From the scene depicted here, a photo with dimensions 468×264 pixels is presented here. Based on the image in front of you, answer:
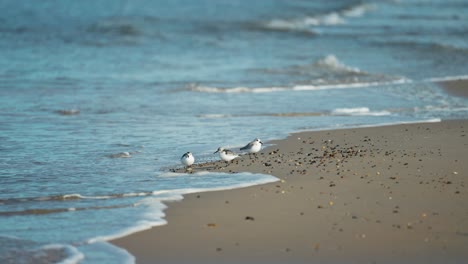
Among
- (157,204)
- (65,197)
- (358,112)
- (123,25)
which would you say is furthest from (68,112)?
(123,25)

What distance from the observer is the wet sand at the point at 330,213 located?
23.3ft

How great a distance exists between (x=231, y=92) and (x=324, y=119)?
3.61 metres

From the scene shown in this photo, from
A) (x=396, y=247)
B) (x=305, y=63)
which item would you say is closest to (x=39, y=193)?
(x=396, y=247)

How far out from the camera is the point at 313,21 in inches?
1543

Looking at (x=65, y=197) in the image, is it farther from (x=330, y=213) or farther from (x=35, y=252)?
(x=330, y=213)

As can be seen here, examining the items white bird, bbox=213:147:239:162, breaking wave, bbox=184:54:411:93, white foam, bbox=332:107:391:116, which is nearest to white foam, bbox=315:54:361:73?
breaking wave, bbox=184:54:411:93

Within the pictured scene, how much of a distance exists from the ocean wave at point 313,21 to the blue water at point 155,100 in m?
0.38

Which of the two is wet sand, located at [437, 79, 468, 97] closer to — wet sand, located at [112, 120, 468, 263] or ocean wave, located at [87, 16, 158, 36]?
wet sand, located at [112, 120, 468, 263]

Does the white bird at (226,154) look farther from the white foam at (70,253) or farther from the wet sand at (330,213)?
the white foam at (70,253)

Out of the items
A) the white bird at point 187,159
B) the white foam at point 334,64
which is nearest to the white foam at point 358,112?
the white bird at point 187,159

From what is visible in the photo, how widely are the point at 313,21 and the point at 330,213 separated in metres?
31.5

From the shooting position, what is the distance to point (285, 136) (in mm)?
12641

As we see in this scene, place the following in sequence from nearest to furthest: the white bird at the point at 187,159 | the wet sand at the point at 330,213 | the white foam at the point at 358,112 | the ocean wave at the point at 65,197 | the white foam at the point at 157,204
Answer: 1. the wet sand at the point at 330,213
2. the white foam at the point at 157,204
3. the ocean wave at the point at 65,197
4. the white bird at the point at 187,159
5. the white foam at the point at 358,112

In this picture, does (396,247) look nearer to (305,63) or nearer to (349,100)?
(349,100)
